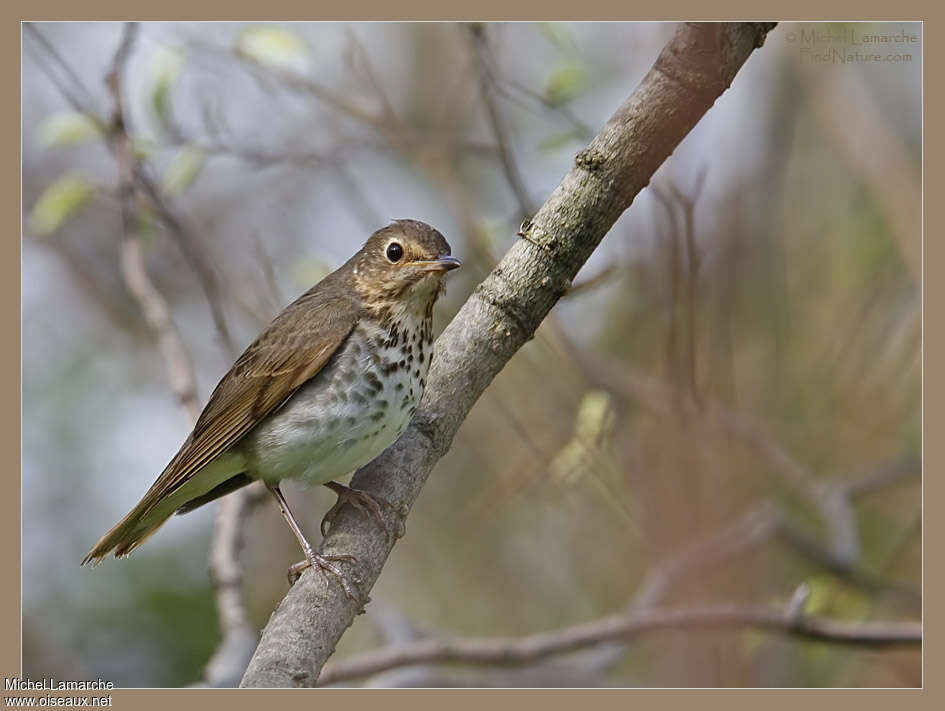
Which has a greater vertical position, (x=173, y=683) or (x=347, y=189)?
(x=347, y=189)

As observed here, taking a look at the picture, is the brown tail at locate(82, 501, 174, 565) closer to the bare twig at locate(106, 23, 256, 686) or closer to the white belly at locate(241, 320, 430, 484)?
the bare twig at locate(106, 23, 256, 686)

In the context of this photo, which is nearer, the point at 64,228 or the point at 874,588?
the point at 874,588

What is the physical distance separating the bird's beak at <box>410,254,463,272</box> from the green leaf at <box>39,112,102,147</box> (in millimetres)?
1916

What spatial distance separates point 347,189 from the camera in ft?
18.9

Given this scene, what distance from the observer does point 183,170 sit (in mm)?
5328

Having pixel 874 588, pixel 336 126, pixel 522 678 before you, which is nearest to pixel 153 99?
pixel 336 126

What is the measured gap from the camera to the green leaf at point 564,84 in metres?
5.07

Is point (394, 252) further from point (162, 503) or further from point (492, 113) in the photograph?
point (162, 503)

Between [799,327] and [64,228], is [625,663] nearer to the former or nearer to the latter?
[799,327]

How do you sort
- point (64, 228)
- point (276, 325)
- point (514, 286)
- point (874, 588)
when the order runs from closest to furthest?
point (514, 286) → point (276, 325) → point (874, 588) → point (64, 228)

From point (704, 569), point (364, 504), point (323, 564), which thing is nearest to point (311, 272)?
point (364, 504)

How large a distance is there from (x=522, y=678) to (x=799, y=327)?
2.93 metres

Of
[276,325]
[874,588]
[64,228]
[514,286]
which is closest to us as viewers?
[514,286]

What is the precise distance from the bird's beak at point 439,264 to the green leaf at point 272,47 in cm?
121
